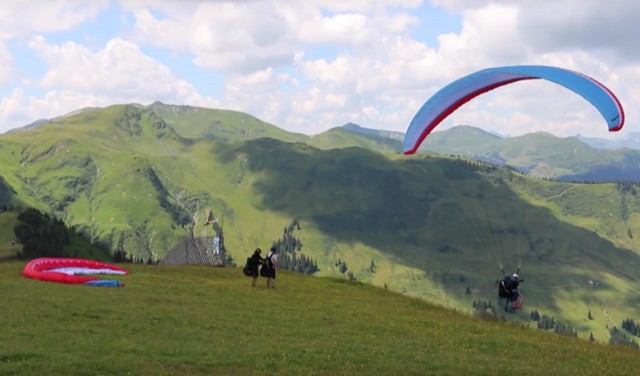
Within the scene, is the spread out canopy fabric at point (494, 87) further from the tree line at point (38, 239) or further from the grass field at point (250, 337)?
the tree line at point (38, 239)

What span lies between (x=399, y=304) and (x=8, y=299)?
87.0 ft

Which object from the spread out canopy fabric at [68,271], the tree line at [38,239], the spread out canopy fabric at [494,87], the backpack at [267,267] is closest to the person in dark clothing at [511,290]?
Result: the spread out canopy fabric at [494,87]

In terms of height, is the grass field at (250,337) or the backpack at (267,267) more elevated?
the backpack at (267,267)

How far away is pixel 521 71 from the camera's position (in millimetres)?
35375

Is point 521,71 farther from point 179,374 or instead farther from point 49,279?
point 49,279

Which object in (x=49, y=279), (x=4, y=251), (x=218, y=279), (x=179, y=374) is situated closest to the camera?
(x=179, y=374)

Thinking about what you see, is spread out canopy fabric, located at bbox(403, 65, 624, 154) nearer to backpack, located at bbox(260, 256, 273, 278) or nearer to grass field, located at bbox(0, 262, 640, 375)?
grass field, located at bbox(0, 262, 640, 375)

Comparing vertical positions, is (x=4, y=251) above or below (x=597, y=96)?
below

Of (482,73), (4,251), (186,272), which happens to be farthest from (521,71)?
(4,251)

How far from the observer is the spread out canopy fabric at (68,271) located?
135 feet

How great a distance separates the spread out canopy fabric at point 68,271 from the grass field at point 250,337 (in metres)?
A: 1.38

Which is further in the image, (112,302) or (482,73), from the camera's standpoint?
(482,73)

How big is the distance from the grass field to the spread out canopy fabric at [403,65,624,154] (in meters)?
11.0

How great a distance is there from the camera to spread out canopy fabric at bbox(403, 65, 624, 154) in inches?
1252
